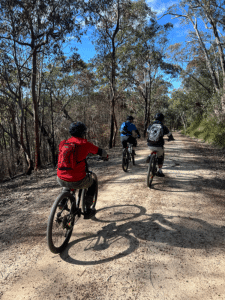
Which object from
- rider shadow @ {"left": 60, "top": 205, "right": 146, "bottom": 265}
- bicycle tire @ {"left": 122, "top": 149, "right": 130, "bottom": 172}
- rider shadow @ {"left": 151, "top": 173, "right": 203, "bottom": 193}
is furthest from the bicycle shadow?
bicycle tire @ {"left": 122, "top": 149, "right": 130, "bottom": 172}

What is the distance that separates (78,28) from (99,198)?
996 cm

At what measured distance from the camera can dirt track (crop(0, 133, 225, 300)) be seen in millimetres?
2258

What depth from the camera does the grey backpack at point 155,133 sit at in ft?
17.0

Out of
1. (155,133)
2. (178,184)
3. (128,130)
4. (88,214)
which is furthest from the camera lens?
(128,130)

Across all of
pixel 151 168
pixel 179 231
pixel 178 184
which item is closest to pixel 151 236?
pixel 179 231

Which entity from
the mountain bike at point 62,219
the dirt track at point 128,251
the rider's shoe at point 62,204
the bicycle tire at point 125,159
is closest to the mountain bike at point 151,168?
the dirt track at point 128,251

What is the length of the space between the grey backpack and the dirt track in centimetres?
133

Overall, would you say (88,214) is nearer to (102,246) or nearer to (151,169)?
(102,246)

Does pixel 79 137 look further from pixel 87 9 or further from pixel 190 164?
pixel 87 9

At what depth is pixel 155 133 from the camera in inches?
206

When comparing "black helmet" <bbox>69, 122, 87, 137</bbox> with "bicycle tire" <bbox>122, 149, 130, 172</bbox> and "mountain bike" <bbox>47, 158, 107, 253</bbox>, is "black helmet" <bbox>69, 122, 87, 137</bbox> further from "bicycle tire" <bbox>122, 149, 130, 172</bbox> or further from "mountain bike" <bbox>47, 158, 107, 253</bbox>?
"bicycle tire" <bbox>122, 149, 130, 172</bbox>

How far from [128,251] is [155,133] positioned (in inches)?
127

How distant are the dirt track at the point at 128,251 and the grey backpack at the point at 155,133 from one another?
1327mm

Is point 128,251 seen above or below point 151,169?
below
